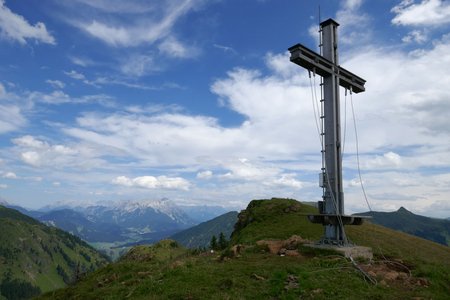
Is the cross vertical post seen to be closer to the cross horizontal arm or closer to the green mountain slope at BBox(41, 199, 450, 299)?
the cross horizontal arm

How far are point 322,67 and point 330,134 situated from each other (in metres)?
5.47

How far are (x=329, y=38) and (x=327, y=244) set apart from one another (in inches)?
682

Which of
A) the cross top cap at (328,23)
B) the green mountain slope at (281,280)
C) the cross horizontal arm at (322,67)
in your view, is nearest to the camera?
the green mountain slope at (281,280)

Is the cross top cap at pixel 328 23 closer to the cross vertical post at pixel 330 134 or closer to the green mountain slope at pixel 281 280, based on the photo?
the cross vertical post at pixel 330 134

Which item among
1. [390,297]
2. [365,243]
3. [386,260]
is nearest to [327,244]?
[386,260]

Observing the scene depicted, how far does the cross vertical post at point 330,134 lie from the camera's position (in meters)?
27.0

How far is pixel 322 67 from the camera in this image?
2827cm

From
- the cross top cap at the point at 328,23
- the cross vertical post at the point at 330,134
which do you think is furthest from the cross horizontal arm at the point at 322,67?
the cross top cap at the point at 328,23

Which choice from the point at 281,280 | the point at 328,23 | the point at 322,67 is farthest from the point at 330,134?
the point at 281,280

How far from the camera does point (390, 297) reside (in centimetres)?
1608

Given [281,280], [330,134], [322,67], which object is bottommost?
[281,280]

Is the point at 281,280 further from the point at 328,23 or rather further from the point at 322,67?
the point at 328,23

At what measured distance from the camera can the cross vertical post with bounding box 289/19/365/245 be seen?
1064 inches

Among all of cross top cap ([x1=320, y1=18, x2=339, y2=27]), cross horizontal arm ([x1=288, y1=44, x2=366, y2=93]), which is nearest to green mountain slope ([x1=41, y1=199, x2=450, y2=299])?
cross horizontal arm ([x1=288, y1=44, x2=366, y2=93])
